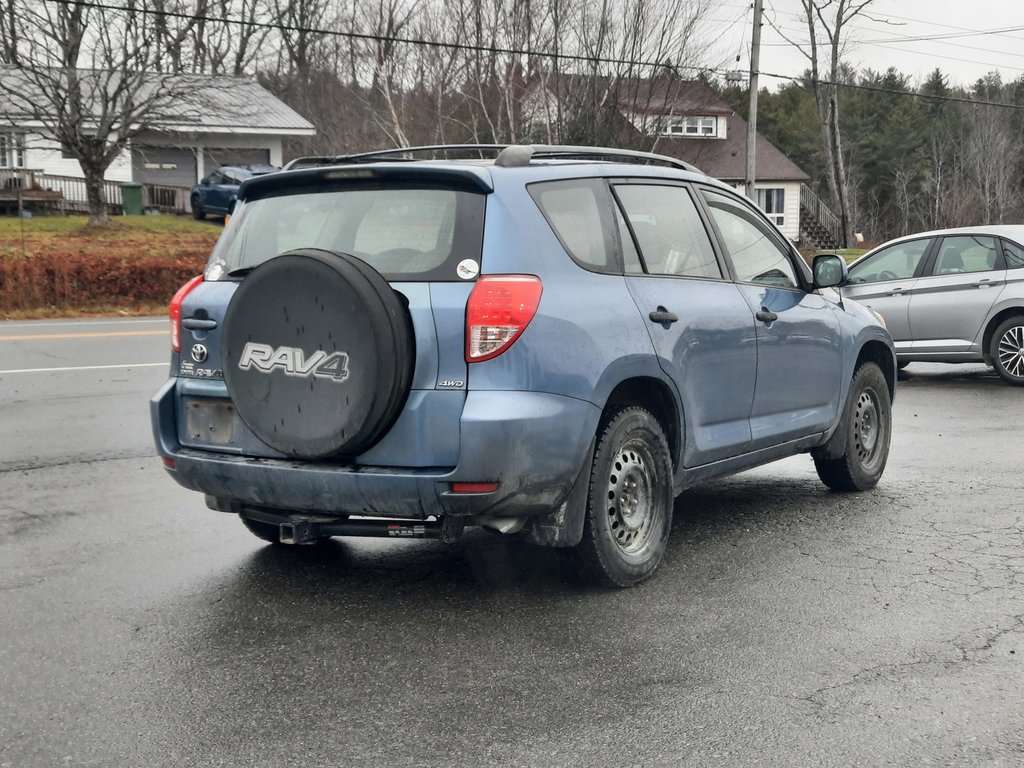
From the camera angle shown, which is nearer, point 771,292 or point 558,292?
point 558,292

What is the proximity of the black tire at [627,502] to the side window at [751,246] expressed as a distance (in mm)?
1325

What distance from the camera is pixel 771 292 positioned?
22.0ft

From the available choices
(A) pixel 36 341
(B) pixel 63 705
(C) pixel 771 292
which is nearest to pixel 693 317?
(C) pixel 771 292

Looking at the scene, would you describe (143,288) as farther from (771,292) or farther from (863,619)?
(863,619)

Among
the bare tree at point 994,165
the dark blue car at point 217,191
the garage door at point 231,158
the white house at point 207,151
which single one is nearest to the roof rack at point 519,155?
the dark blue car at point 217,191

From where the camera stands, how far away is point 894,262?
548 inches

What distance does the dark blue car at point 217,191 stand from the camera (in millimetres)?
40094

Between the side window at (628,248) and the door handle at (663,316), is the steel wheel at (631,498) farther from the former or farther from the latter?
the side window at (628,248)

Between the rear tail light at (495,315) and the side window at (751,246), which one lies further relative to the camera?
the side window at (751,246)

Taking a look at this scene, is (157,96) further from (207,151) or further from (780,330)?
(780,330)

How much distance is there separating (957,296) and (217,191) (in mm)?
30924

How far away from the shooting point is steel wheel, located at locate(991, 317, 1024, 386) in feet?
42.7

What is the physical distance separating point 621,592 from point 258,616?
60.7 inches

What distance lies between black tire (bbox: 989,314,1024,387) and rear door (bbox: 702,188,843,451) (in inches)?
259
